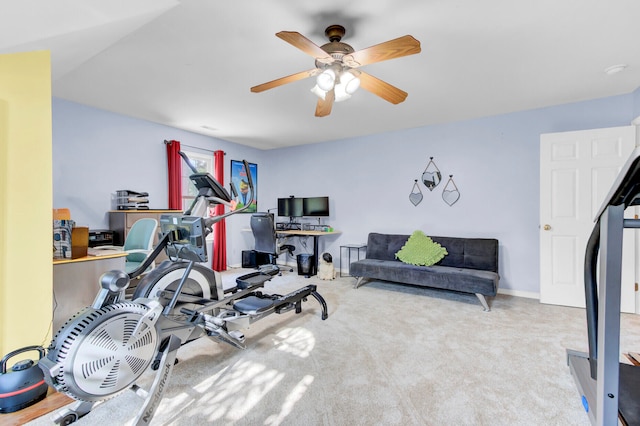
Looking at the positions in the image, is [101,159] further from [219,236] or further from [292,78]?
[292,78]

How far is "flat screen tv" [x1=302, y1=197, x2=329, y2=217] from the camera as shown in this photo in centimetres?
537

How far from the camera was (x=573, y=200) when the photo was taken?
11.3 feet

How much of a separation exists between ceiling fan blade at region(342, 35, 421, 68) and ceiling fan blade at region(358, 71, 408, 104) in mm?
179

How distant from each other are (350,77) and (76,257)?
2619mm

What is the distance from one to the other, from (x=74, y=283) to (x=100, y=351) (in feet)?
5.03

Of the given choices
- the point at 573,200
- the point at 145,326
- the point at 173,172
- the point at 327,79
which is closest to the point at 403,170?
the point at 573,200

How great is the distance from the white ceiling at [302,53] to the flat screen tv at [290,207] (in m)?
Result: 2.05

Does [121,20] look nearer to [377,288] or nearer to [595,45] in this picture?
[595,45]

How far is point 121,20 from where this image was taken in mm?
1965

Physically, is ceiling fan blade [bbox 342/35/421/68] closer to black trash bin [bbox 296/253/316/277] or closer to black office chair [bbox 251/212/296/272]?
black office chair [bbox 251/212/296/272]

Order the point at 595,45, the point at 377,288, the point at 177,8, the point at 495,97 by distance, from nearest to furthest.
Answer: the point at 177,8 < the point at 595,45 < the point at 495,97 < the point at 377,288

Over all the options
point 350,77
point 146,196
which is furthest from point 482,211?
point 146,196

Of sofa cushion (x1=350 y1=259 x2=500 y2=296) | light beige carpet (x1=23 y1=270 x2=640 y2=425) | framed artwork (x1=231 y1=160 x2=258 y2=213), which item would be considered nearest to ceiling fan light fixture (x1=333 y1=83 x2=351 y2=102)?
light beige carpet (x1=23 y1=270 x2=640 y2=425)

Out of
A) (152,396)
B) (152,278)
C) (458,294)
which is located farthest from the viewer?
(458,294)
